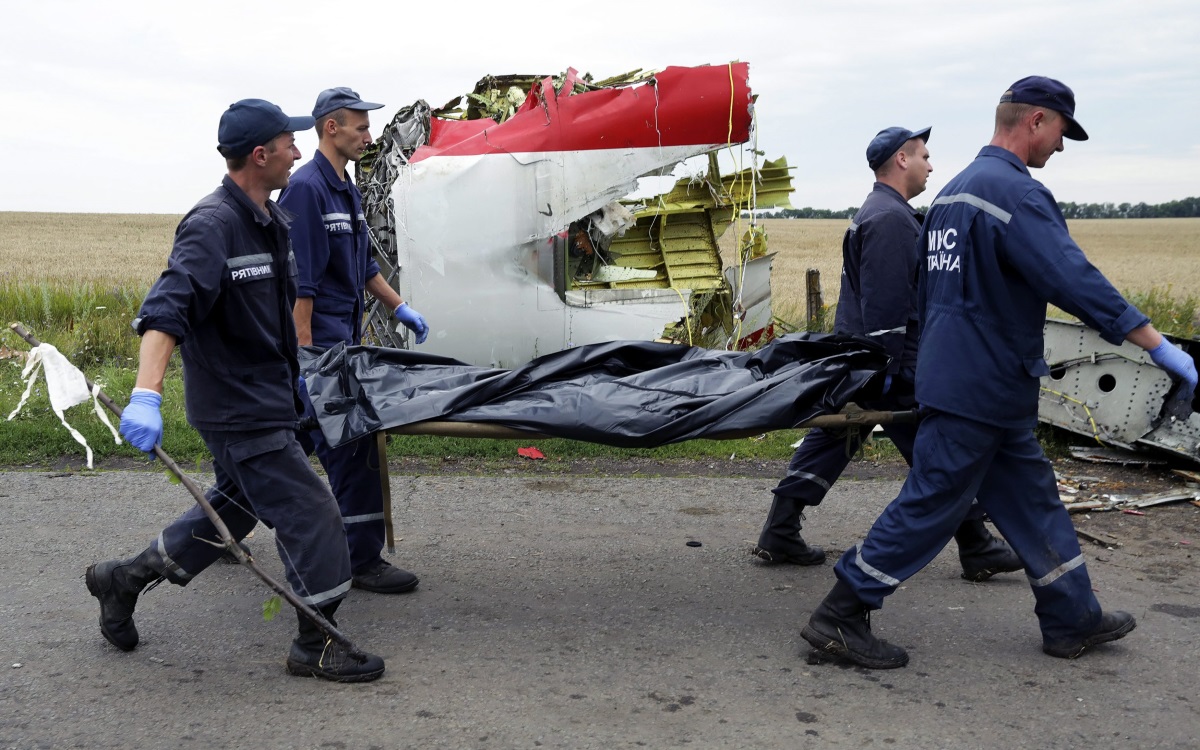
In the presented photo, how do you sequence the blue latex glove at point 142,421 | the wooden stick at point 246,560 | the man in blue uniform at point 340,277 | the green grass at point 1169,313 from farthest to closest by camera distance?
the green grass at point 1169,313 → the man in blue uniform at point 340,277 → the wooden stick at point 246,560 → the blue latex glove at point 142,421

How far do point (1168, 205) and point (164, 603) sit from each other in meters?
88.0

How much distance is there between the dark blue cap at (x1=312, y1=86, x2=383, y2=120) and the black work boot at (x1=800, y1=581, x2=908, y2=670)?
2.71 m

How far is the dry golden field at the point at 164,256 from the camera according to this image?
58.0 ft

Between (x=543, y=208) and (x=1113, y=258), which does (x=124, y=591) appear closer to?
(x=543, y=208)

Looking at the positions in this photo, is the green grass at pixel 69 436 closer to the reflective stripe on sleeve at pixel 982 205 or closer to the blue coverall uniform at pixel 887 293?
the blue coverall uniform at pixel 887 293

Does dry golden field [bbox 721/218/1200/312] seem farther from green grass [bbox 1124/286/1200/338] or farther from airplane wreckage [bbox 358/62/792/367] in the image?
green grass [bbox 1124/286/1200/338]

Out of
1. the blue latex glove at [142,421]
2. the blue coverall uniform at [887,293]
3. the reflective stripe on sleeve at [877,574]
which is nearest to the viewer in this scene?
the blue latex glove at [142,421]

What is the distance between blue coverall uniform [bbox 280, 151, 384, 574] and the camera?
13.9 feet

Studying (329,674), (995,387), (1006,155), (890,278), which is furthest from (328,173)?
(995,387)

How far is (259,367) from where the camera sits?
3.43 m

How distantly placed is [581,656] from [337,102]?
2.48 meters

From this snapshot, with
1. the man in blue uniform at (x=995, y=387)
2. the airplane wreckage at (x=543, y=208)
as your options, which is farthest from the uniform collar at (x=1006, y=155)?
the airplane wreckage at (x=543, y=208)

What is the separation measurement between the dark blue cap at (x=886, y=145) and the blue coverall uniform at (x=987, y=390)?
785mm

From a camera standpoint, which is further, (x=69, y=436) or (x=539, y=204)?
(x=539, y=204)
